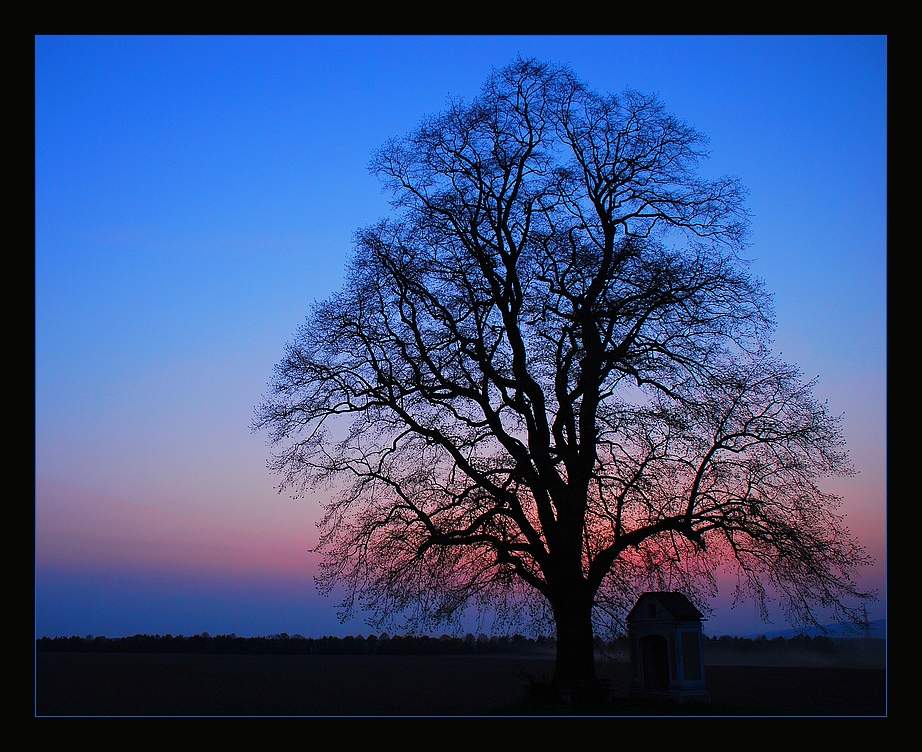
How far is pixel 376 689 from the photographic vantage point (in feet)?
85.4

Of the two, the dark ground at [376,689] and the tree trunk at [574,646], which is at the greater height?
the tree trunk at [574,646]

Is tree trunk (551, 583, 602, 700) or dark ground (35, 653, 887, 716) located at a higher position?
tree trunk (551, 583, 602, 700)

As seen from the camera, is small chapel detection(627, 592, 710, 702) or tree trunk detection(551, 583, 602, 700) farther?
small chapel detection(627, 592, 710, 702)

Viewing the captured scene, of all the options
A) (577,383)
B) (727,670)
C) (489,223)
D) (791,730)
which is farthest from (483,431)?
(727,670)

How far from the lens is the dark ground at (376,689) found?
1873 centimetres

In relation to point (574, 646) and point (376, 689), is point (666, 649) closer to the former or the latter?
point (574, 646)

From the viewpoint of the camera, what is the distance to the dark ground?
61.5 feet

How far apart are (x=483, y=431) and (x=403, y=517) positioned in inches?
111

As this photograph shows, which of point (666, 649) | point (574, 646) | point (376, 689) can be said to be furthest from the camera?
point (376, 689)

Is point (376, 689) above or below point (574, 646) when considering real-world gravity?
below

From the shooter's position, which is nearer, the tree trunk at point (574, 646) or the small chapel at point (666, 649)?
the tree trunk at point (574, 646)

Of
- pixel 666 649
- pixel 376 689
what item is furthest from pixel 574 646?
pixel 376 689

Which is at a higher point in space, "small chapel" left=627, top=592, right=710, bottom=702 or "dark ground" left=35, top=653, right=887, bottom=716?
"small chapel" left=627, top=592, right=710, bottom=702

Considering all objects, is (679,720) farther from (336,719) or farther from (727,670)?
(727,670)
